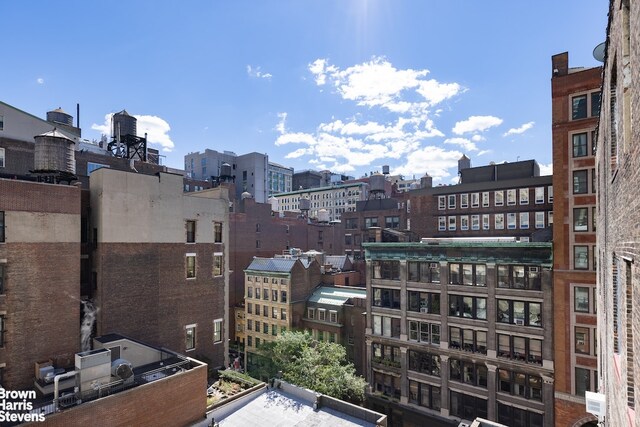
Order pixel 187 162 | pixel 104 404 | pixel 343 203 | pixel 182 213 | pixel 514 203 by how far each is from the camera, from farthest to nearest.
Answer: pixel 343 203, pixel 187 162, pixel 514 203, pixel 182 213, pixel 104 404

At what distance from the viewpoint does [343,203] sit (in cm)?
11506

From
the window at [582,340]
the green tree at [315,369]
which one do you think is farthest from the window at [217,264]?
the window at [582,340]

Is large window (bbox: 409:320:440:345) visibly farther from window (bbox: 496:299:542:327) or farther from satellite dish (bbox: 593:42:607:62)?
satellite dish (bbox: 593:42:607:62)

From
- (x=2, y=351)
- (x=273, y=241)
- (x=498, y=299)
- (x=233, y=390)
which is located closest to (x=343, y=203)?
(x=273, y=241)

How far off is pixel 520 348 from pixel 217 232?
3095 cm

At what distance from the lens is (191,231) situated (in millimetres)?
30906

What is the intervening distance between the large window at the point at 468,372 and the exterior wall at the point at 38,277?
33.7 m

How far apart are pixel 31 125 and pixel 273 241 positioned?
144 feet

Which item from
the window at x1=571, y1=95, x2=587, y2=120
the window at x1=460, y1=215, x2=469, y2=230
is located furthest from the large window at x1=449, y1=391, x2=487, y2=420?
the window at x1=571, y1=95, x2=587, y2=120

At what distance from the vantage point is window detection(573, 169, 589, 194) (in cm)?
3064

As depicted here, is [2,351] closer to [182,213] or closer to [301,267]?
[182,213]

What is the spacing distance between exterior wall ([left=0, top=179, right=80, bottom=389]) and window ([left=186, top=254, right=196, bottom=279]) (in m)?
8.75

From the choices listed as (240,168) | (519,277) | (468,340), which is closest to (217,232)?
(468,340)

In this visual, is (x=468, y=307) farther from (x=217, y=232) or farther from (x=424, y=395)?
(x=217, y=232)
